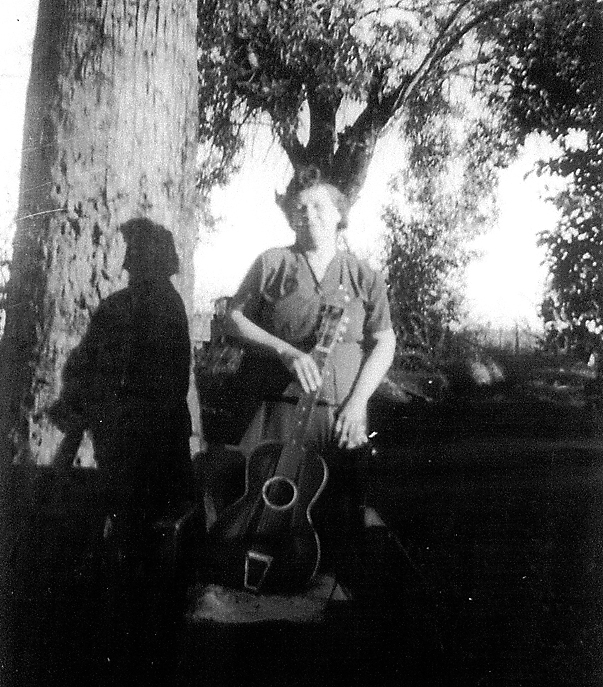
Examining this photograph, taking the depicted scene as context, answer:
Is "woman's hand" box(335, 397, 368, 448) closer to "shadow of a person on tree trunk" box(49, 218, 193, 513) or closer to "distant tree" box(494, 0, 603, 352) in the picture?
"shadow of a person on tree trunk" box(49, 218, 193, 513)

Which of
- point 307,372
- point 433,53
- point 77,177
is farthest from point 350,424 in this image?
point 433,53

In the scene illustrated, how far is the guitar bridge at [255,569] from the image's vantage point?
6.39 feet

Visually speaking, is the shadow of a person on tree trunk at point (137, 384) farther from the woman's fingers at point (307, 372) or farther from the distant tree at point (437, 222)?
the distant tree at point (437, 222)

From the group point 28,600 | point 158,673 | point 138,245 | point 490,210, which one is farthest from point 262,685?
point 490,210

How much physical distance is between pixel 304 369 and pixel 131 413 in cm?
55

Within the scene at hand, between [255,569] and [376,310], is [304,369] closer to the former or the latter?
[376,310]

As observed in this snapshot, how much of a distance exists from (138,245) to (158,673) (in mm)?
1305

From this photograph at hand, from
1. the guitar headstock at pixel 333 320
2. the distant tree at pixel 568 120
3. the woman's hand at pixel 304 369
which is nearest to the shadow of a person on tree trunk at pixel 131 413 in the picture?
the woman's hand at pixel 304 369

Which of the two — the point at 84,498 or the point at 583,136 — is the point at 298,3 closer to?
the point at 583,136

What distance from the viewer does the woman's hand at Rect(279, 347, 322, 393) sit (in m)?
1.95

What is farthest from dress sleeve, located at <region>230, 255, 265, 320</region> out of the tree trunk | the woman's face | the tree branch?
the tree branch

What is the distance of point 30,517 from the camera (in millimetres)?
1997

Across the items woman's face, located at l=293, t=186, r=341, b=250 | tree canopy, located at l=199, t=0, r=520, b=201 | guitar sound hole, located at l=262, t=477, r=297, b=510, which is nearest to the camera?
guitar sound hole, located at l=262, t=477, r=297, b=510

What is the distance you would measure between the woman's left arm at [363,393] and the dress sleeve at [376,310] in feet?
0.06
